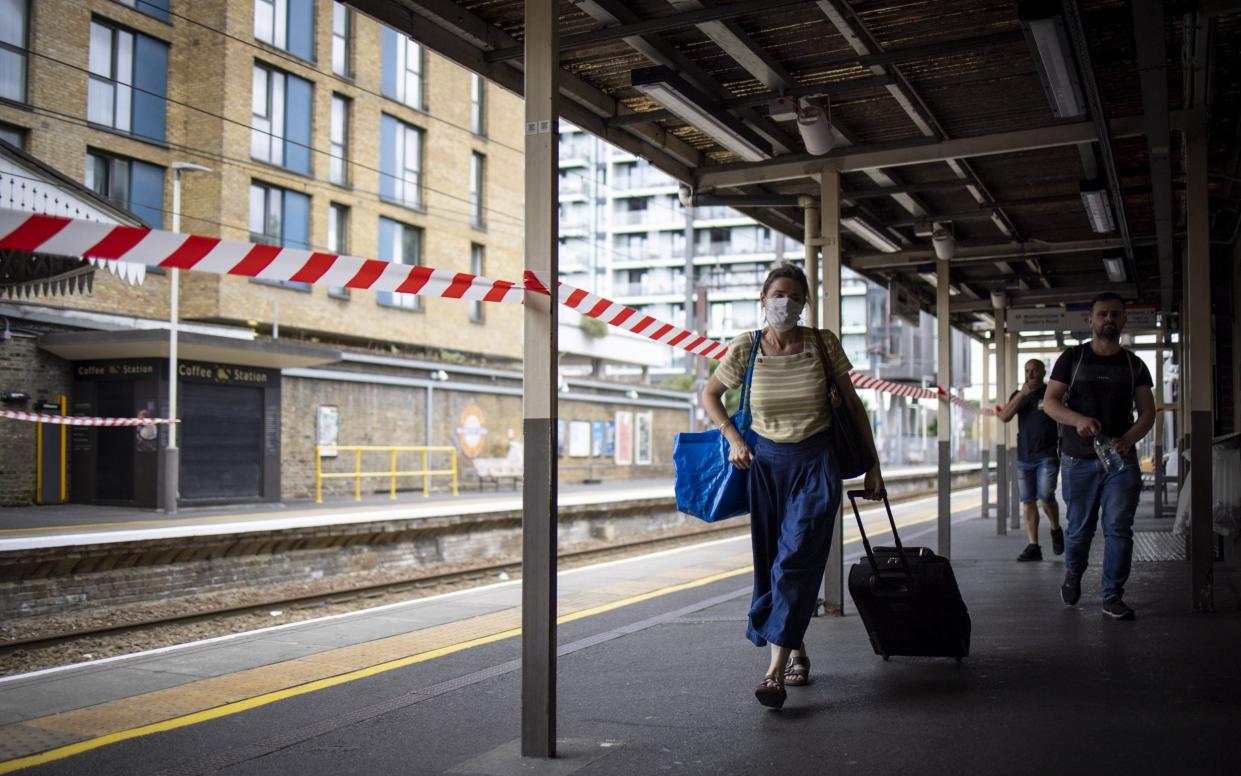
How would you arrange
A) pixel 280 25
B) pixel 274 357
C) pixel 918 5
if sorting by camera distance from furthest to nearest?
pixel 280 25 → pixel 274 357 → pixel 918 5

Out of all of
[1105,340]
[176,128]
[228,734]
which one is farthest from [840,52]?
[176,128]

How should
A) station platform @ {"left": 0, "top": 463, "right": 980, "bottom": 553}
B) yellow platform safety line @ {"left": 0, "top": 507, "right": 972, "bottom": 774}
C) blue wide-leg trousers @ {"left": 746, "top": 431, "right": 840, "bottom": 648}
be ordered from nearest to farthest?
yellow platform safety line @ {"left": 0, "top": 507, "right": 972, "bottom": 774}
blue wide-leg trousers @ {"left": 746, "top": 431, "right": 840, "bottom": 648}
station platform @ {"left": 0, "top": 463, "right": 980, "bottom": 553}

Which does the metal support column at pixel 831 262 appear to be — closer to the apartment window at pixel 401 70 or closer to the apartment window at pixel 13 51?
the apartment window at pixel 13 51

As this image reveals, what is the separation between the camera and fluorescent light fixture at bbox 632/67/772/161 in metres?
7.06

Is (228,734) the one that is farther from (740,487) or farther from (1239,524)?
(1239,524)

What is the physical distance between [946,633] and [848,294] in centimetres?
8811

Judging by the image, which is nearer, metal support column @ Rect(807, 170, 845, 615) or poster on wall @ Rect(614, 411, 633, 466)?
metal support column @ Rect(807, 170, 845, 615)

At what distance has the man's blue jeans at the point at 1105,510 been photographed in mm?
7059

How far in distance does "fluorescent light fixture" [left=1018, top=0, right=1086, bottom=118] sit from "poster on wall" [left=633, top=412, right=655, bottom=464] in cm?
3491

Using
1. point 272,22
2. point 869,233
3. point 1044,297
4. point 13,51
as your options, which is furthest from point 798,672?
point 272,22

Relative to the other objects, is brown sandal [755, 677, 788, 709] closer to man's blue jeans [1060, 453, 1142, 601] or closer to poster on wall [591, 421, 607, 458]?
man's blue jeans [1060, 453, 1142, 601]

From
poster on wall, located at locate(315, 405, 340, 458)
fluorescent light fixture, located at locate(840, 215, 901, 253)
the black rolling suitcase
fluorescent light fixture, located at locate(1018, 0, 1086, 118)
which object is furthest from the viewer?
poster on wall, located at locate(315, 405, 340, 458)

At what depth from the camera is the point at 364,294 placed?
116 ft

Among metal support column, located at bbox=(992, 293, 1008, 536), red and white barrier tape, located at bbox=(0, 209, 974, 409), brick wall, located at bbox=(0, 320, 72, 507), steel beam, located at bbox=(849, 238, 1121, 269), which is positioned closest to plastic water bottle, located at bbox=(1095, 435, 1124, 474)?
red and white barrier tape, located at bbox=(0, 209, 974, 409)
